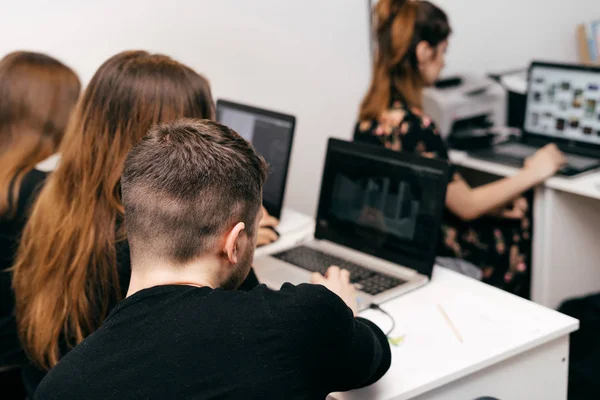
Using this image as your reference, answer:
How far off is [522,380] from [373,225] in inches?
21.7

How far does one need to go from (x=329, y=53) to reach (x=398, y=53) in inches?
25.6

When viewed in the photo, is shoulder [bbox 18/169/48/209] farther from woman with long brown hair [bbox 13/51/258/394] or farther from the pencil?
the pencil

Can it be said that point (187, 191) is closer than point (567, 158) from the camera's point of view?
Yes

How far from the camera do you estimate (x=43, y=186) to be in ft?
5.44

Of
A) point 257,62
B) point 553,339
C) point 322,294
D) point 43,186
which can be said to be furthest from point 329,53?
point 322,294

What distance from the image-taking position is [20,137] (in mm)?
1816

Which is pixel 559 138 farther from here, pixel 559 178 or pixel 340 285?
pixel 340 285

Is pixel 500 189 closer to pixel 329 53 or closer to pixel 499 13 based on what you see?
pixel 329 53

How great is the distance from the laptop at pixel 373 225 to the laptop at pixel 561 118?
1.00 metres

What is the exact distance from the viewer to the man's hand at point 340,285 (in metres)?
1.41

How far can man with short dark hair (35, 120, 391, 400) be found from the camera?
3.05 ft

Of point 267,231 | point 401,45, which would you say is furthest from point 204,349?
point 401,45

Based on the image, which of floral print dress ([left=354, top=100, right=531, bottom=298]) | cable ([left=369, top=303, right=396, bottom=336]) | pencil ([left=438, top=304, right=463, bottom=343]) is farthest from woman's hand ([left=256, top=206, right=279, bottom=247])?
floral print dress ([left=354, top=100, right=531, bottom=298])

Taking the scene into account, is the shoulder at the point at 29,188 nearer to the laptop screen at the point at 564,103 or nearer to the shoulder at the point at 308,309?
the shoulder at the point at 308,309
